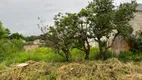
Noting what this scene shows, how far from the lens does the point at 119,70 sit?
6.38 metres

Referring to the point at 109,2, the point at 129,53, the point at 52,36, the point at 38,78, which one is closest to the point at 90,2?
the point at 109,2

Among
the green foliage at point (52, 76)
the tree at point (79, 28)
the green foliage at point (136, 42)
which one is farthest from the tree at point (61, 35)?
the green foliage at point (136, 42)

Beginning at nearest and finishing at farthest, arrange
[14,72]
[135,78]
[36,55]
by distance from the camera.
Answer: [135,78] → [14,72] → [36,55]

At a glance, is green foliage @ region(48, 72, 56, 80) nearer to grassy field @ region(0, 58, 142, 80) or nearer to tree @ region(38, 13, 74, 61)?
grassy field @ region(0, 58, 142, 80)

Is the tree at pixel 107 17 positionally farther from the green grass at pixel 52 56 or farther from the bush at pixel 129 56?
the bush at pixel 129 56

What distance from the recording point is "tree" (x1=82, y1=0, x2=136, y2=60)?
804 cm

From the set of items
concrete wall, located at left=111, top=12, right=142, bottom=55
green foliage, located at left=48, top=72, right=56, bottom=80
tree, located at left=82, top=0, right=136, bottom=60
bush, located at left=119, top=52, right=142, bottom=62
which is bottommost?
bush, located at left=119, top=52, right=142, bottom=62

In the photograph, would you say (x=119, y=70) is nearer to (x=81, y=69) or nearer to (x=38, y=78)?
(x=81, y=69)

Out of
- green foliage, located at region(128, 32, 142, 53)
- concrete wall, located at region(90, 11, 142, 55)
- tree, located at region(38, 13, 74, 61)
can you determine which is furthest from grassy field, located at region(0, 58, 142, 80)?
green foliage, located at region(128, 32, 142, 53)

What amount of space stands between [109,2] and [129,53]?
247 cm

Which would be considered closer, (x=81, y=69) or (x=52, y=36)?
(x=81, y=69)

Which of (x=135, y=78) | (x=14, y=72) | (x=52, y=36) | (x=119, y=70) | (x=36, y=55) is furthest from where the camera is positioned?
(x=36, y=55)

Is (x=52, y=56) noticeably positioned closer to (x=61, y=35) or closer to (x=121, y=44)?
(x=61, y=35)

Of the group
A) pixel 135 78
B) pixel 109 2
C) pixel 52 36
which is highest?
pixel 109 2
